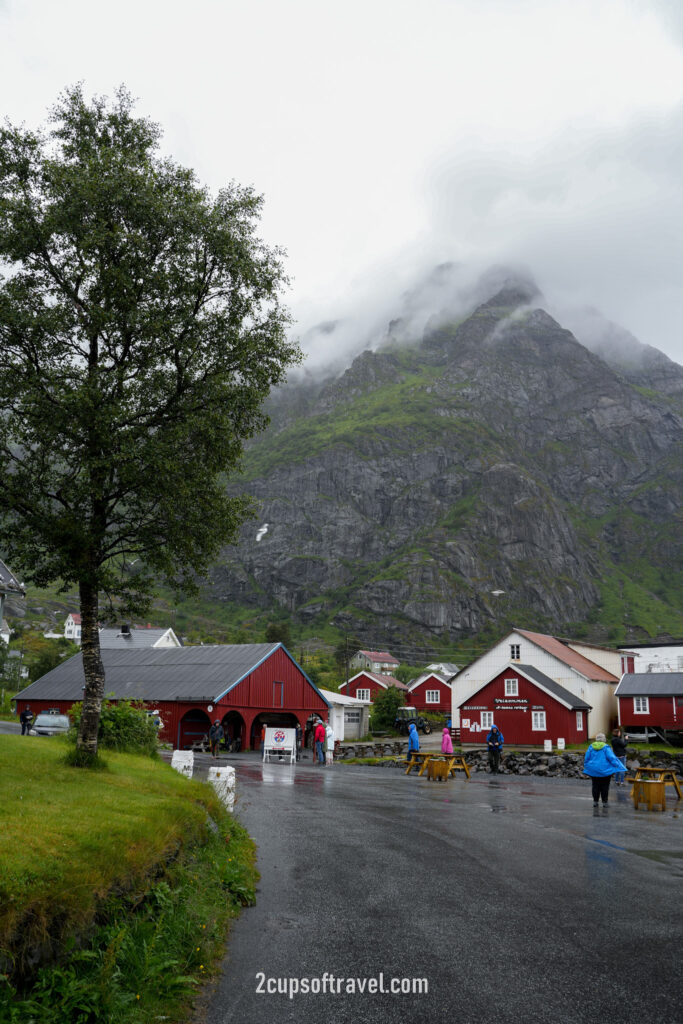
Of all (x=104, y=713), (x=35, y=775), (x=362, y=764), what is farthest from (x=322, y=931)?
(x=362, y=764)

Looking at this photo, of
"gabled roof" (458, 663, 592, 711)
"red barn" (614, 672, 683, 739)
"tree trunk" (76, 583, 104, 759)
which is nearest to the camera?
"tree trunk" (76, 583, 104, 759)

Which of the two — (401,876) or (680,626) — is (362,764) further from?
(680,626)

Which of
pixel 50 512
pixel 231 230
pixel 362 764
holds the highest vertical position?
pixel 231 230

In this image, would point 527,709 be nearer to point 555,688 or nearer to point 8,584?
point 555,688

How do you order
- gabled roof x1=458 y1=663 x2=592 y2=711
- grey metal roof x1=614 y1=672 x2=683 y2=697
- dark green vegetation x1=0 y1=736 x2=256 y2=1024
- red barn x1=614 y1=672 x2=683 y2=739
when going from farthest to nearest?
grey metal roof x1=614 y1=672 x2=683 y2=697 → red barn x1=614 y1=672 x2=683 y2=739 → gabled roof x1=458 y1=663 x2=592 y2=711 → dark green vegetation x1=0 y1=736 x2=256 y2=1024

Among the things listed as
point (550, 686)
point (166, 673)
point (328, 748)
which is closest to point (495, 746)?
point (328, 748)

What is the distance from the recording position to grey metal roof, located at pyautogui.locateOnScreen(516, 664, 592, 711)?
51.8 meters

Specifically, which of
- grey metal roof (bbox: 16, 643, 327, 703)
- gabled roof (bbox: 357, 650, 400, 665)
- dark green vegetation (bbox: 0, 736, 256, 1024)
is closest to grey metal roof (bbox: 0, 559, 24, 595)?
grey metal roof (bbox: 16, 643, 327, 703)

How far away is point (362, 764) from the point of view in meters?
39.2

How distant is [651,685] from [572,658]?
20.3 ft

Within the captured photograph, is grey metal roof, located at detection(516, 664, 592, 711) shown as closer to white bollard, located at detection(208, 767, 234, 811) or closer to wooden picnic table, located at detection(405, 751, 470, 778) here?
wooden picnic table, located at detection(405, 751, 470, 778)

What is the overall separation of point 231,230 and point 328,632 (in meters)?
161

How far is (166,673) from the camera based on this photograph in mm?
50281

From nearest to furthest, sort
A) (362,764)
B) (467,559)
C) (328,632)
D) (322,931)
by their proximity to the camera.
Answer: (322,931) → (362,764) → (328,632) → (467,559)
